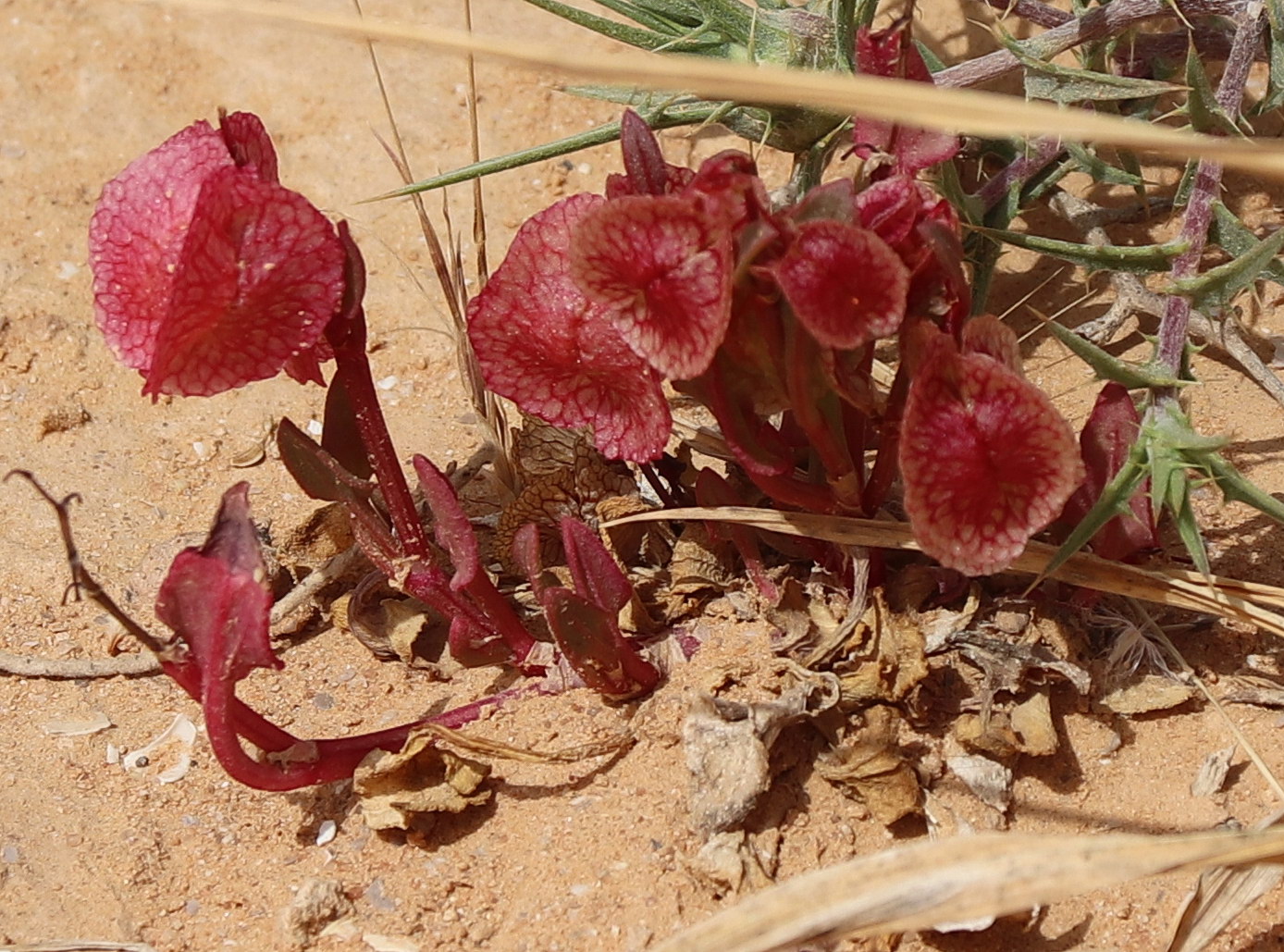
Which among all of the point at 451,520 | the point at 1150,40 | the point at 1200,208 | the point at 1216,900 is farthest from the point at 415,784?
the point at 1150,40

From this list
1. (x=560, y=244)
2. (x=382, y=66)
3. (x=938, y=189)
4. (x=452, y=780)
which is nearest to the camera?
(x=560, y=244)

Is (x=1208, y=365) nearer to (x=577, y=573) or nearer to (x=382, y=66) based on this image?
(x=577, y=573)

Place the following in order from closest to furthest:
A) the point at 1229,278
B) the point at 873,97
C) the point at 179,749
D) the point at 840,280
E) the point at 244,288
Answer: the point at 873,97, the point at 840,280, the point at 244,288, the point at 1229,278, the point at 179,749

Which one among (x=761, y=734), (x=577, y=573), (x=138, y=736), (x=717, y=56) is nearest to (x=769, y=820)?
(x=761, y=734)

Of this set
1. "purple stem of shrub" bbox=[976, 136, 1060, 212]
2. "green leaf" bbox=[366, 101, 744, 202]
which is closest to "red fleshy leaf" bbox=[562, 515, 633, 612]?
"green leaf" bbox=[366, 101, 744, 202]

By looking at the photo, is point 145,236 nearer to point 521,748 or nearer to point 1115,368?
point 521,748

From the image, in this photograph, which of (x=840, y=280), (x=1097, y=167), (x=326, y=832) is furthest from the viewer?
(x=1097, y=167)

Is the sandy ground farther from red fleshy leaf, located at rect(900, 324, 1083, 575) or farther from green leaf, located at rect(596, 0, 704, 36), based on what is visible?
green leaf, located at rect(596, 0, 704, 36)
